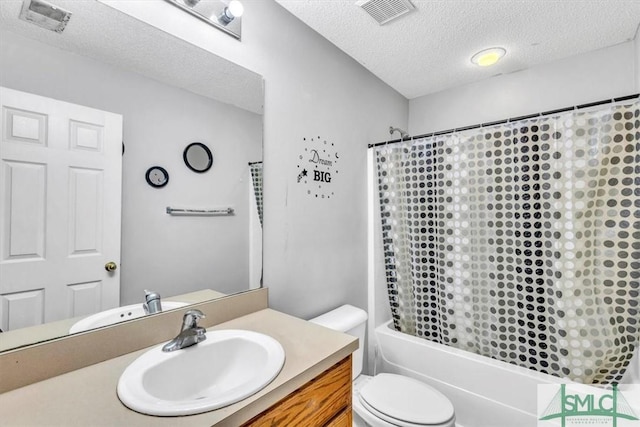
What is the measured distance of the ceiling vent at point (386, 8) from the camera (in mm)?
1441

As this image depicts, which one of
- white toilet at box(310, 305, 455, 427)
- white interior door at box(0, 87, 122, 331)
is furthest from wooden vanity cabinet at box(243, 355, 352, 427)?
white interior door at box(0, 87, 122, 331)

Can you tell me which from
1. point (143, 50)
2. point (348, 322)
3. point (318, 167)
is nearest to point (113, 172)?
point (143, 50)

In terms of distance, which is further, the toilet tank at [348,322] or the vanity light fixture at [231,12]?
the toilet tank at [348,322]

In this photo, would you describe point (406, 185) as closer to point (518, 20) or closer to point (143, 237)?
point (518, 20)

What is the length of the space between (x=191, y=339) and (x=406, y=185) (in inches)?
59.9

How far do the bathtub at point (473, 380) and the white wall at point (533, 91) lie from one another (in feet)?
5.75

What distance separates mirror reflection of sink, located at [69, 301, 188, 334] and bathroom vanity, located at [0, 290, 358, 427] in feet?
0.30

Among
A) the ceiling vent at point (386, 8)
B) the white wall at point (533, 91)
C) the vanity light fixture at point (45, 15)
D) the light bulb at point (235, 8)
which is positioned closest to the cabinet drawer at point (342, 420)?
the vanity light fixture at point (45, 15)

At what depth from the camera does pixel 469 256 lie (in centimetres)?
171

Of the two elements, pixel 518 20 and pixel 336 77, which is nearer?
pixel 518 20

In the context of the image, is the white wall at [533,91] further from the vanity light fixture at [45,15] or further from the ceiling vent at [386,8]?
the vanity light fixture at [45,15]

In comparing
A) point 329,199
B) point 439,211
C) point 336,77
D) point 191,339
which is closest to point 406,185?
point 439,211

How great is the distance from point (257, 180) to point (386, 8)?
1090 millimetres

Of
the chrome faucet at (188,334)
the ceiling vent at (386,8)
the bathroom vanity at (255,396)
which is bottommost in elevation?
the bathroom vanity at (255,396)
